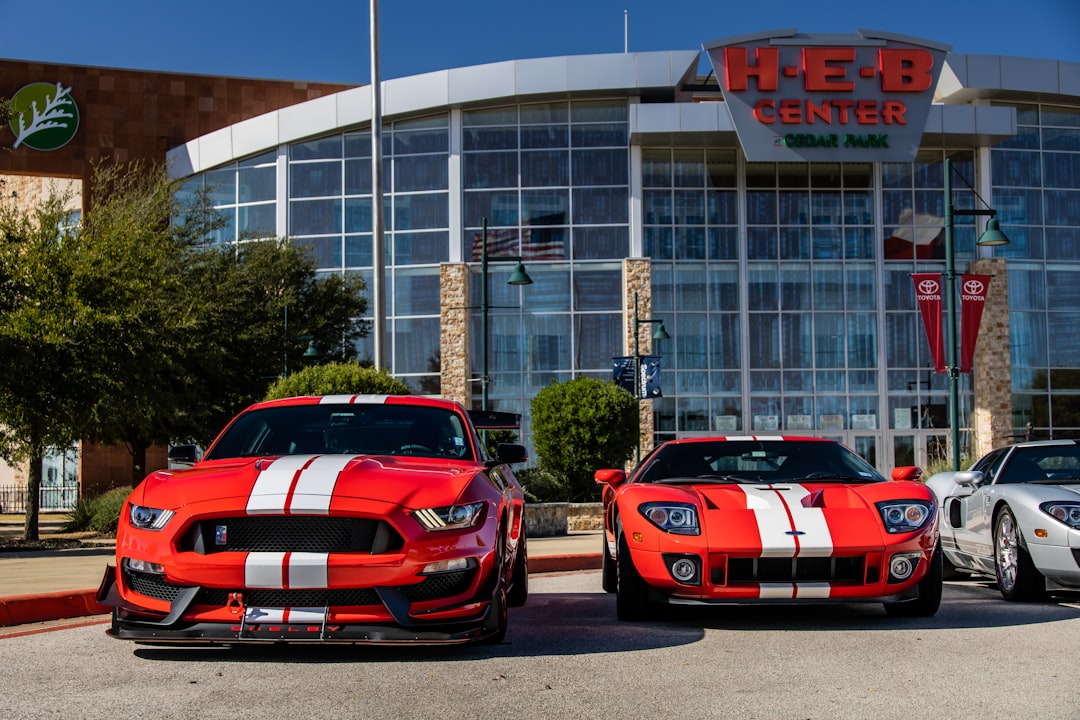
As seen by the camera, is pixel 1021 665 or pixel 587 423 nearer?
pixel 1021 665

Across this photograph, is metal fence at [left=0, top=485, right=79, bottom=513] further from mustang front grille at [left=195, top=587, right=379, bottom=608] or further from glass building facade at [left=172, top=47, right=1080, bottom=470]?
mustang front grille at [left=195, top=587, right=379, bottom=608]

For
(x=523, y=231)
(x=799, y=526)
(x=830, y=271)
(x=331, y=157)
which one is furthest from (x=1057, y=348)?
(x=799, y=526)

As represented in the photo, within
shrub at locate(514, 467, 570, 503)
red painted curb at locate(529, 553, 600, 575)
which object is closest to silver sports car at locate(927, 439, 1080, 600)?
red painted curb at locate(529, 553, 600, 575)

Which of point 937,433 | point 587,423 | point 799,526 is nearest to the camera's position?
point 799,526

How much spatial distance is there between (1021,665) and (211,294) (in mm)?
27692

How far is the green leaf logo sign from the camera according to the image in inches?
1732

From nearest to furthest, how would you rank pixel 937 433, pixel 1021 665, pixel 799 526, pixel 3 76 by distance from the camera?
pixel 1021 665 → pixel 799 526 → pixel 937 433 → pixel 3 76

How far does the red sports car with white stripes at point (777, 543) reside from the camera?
782 cm

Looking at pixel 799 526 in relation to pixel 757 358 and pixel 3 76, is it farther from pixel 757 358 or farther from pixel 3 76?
pixel 3 76

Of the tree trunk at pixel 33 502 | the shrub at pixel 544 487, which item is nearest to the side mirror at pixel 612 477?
the tree trunk at pixel 33 502

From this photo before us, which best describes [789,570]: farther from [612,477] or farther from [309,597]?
[309,597]

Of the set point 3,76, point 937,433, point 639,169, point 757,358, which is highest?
point 3,76

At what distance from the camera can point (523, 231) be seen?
39125 mm

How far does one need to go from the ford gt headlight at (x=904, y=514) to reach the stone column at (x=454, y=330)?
30.8 m
